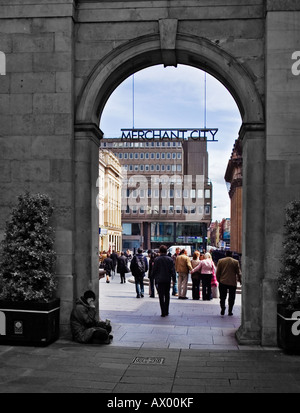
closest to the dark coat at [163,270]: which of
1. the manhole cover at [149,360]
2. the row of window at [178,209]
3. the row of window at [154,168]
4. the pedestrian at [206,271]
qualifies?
the pedestrian at [206,271]

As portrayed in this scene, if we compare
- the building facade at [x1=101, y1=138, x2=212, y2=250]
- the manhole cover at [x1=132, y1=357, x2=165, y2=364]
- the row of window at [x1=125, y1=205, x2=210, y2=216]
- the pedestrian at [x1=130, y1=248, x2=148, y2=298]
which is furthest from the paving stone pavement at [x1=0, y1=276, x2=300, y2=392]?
the row of window at [x1=125, y1=205, x2=210, y2=216]

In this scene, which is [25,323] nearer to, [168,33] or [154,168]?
[168,33]

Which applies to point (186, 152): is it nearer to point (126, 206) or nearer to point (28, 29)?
point (126, 206)

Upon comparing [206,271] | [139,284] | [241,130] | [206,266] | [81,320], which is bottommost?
[139,284]

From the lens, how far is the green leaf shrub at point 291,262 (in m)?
9.07

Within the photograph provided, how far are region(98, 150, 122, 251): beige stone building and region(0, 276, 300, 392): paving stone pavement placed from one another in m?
63.4

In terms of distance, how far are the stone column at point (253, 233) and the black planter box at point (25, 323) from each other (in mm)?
3772

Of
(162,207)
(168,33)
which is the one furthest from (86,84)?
(162,207)

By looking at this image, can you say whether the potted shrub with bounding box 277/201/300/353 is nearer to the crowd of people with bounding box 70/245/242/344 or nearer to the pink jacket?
the crowd of people with bounding box 70/245/242/344

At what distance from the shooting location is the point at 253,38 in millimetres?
10289

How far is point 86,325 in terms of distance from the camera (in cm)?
984

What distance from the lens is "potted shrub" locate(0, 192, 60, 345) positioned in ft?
30.9

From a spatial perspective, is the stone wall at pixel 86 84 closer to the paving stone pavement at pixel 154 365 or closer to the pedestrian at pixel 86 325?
the pedestrian at pixel 86 325

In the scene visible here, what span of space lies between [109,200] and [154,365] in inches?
3078
